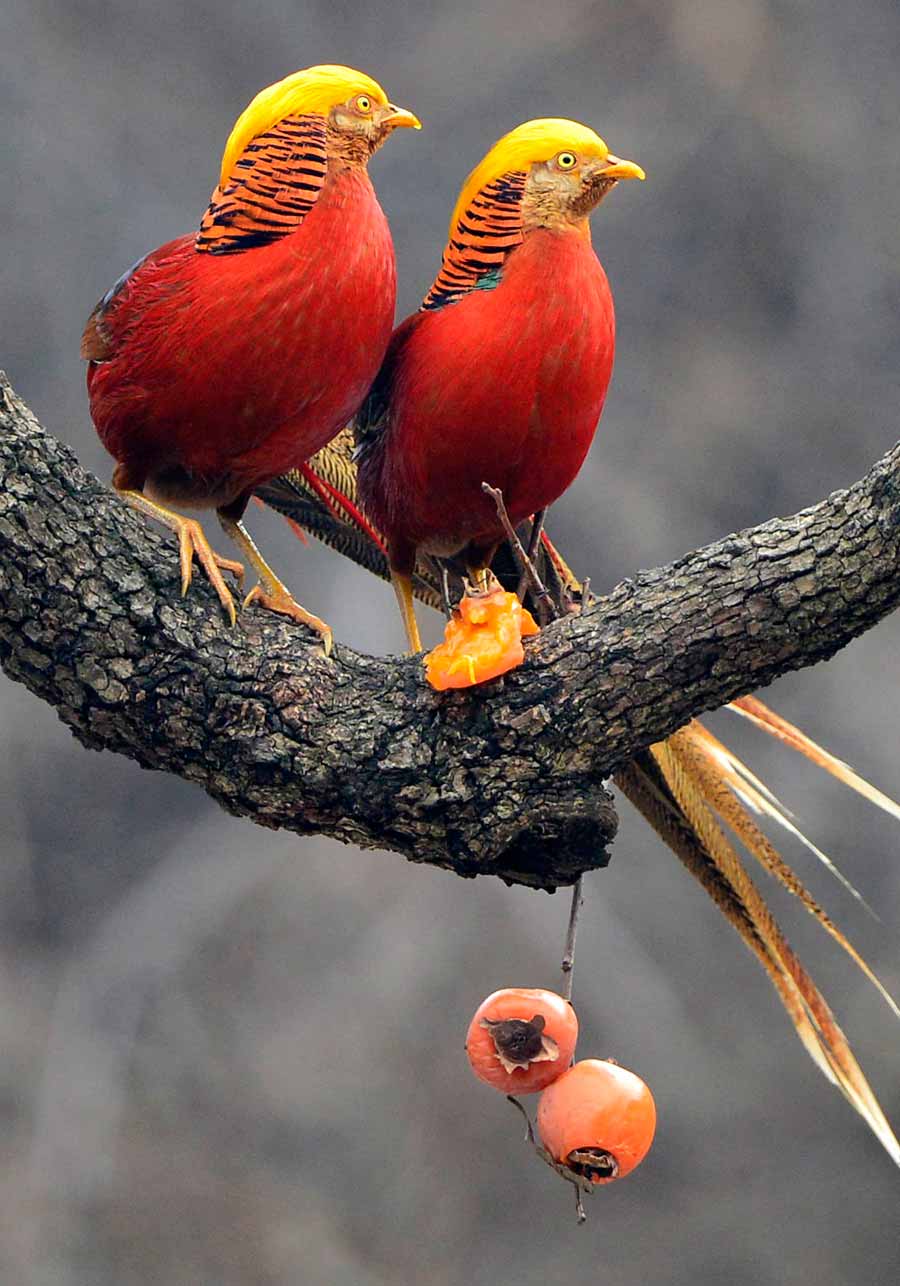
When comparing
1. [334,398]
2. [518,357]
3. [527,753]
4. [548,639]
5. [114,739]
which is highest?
[518,357]

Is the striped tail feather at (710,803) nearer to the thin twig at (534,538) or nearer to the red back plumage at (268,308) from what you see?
the thin twig at (534,538)

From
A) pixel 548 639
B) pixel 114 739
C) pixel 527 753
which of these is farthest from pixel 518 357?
pixel 114 739

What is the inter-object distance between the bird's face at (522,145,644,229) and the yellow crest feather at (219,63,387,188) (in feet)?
0.75

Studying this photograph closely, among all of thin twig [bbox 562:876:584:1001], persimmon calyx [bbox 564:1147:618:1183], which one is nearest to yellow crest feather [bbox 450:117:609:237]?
thin twig [bbox 562:876:584:1001]

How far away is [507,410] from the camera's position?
2.13m

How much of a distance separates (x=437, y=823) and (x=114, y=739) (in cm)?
46

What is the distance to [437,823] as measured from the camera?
7.00 ft

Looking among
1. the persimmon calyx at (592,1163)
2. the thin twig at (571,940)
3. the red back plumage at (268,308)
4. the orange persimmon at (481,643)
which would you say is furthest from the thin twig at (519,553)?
the persimmon calyx at (592,1163)

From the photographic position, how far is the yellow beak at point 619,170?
80.7 inches

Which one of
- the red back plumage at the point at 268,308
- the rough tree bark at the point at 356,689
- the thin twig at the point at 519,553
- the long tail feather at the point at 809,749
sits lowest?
the rough tree bark at the point at 356,689

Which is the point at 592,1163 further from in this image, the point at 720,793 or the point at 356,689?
the point at 720,793

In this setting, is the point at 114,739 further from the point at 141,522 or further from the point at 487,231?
the point at 487,231

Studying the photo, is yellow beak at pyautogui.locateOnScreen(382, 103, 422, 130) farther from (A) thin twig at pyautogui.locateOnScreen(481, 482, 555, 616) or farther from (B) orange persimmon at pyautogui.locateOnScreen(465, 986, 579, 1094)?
(B) orange persimmon at pyautogui.locateOnScreen(465, 986, 579, 1094)

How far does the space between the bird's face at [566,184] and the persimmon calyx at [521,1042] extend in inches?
39.2
